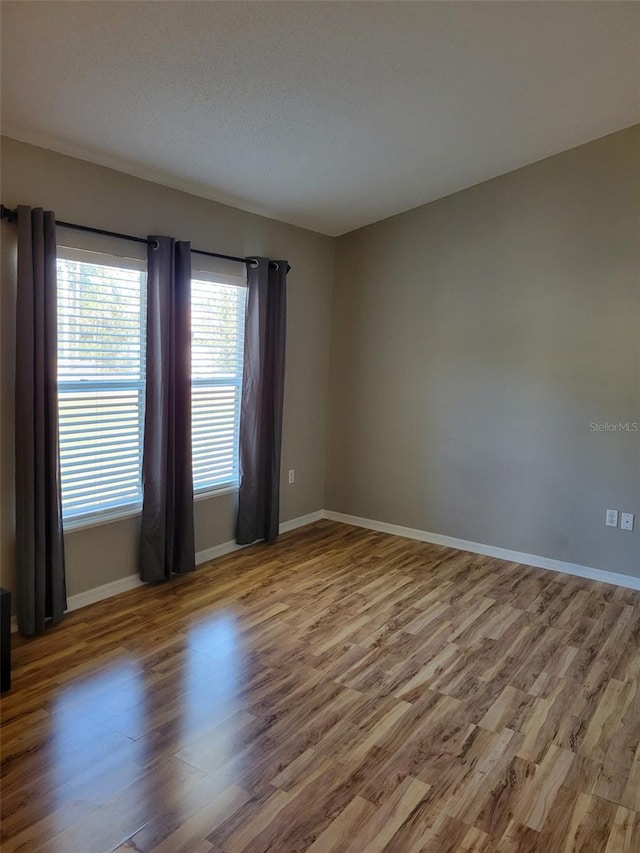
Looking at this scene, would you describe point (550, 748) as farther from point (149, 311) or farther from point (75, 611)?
point (149, 311)

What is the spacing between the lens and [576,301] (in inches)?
152

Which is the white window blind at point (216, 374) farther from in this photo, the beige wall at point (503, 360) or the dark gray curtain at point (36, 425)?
the beige wall at point (503, 360)

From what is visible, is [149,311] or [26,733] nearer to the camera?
[26,733]

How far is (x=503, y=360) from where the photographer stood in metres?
4.17

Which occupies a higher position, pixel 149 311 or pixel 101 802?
pixel 149 311

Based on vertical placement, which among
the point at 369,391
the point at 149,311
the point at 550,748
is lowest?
the point at 550,748

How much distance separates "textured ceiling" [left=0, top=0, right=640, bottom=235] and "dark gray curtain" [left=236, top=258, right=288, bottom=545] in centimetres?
63

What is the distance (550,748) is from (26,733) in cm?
196

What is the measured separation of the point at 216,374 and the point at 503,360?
6.81 feet

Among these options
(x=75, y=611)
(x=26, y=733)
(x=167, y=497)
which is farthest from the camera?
(x=167, y=497)

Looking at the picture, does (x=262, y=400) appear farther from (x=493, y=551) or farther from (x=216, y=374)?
(x=493, y=551)

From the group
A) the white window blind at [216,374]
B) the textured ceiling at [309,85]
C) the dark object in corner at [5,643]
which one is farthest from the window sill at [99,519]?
the textured ceiling at [309,85]

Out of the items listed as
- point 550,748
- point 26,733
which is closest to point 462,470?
point 550,748

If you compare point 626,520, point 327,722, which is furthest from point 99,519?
point 626,520
